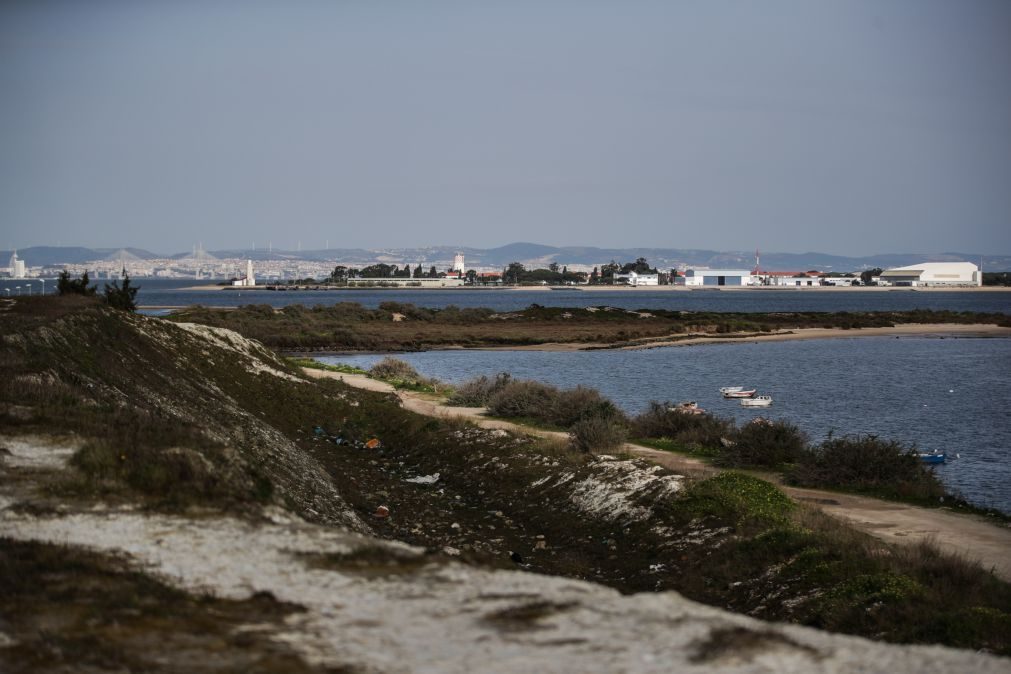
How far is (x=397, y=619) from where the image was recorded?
855 centimetres

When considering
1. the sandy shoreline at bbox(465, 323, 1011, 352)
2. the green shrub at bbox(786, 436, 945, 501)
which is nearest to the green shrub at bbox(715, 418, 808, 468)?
the green shrub at bbox(786, 436, 945, 501)

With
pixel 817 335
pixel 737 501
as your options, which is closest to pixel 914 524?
pixel 737 501

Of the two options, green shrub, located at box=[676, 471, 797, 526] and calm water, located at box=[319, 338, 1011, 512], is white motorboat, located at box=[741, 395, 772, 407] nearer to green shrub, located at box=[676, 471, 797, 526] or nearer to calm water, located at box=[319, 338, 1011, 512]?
calm water, located at box=[319, 338, 1011, 512]

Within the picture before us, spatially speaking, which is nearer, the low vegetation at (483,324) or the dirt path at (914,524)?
the dirt path at (914,524)

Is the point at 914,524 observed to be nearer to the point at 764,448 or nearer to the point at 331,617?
the point at 764,448

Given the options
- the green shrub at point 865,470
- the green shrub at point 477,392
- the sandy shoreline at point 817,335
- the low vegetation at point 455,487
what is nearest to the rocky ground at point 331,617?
the low vegetation at point 455,487

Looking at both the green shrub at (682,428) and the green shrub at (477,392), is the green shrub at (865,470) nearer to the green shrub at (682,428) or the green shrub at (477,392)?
the green shrub at (682,428)

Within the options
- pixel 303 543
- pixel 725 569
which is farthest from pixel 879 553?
pixel 303 543

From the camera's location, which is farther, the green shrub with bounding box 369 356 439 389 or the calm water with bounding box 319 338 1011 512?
the green shrub with bounding box 369 356 439 389

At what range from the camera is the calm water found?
33.5 m

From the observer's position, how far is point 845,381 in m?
55.8

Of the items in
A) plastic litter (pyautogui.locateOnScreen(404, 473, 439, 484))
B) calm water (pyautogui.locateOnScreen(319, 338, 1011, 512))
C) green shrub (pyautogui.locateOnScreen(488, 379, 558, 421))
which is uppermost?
green shrub (pyautogui.locateOnScreen(488, 379, 558, 421))

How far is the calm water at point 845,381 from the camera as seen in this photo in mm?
33531

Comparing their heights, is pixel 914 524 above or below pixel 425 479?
above
